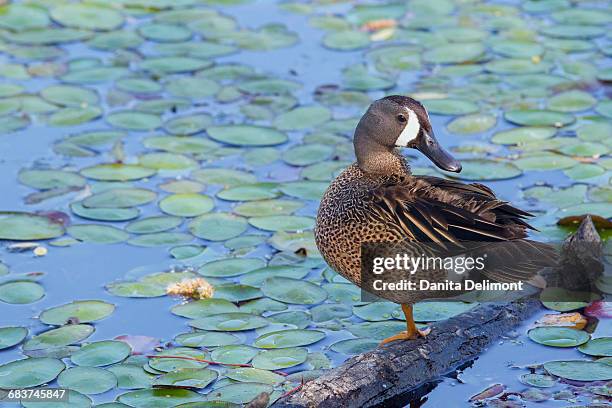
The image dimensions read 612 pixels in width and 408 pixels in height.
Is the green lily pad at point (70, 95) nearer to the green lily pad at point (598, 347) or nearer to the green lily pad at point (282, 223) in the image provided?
the green lily pad at point (282, 223)

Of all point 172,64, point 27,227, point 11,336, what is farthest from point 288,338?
point 172,64

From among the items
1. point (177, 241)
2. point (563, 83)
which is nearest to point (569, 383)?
point (177, 241)

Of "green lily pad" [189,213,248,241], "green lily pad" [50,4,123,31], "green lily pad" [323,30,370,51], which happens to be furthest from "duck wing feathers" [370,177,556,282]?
"green lily pad" [50,4,123,31]

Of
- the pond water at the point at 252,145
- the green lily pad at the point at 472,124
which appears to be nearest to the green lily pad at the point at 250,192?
the pond water at the point at 252,145

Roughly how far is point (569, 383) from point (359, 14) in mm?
5122

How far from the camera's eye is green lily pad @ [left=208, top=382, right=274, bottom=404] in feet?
15.9

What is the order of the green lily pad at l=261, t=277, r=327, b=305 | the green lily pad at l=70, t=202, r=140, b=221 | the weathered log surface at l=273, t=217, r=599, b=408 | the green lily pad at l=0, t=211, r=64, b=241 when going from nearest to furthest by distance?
the weathered log surface at l=273, t=217, r=599, b=408
the green lily pad at l=261, t=277, r=327, b=305
the green lily pad at l=0, t=211, r=64, b=241
the green lily pad at l=70, t=202, r=140, b=221

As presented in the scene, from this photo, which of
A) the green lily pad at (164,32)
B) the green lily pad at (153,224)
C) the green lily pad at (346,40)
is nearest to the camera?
the green lily pad at (153,224)

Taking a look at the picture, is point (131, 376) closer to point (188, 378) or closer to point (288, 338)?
point (188, 378)

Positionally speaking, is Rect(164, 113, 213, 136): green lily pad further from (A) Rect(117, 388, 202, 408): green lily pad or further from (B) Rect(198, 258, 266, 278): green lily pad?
(A) Rect(117, 388, 202, 408): green lily pad

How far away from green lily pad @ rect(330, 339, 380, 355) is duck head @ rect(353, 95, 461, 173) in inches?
34.4

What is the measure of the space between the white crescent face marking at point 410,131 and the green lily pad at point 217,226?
156 cm

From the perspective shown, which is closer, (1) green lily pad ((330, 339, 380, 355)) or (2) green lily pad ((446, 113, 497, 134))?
(1) green lily pad ((330, 339, 380, 355))

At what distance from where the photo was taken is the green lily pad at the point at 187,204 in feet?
22.0
